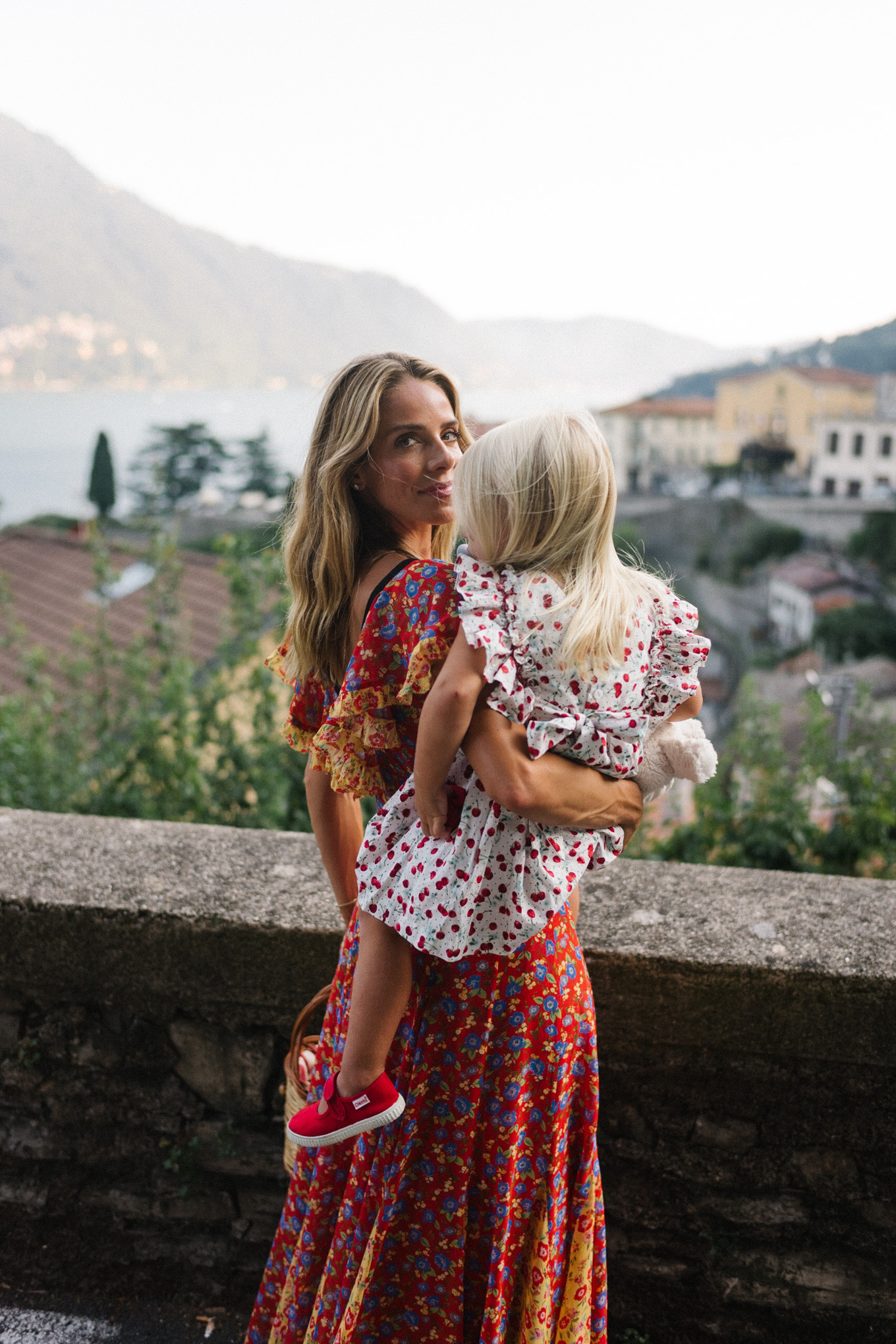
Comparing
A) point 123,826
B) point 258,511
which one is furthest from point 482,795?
point 258,511

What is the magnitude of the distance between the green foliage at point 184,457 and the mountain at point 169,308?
1.77 meters

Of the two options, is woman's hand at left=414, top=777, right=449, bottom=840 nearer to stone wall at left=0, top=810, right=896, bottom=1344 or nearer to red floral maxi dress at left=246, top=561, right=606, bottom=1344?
red floral maxi dress at left=246, top=561, right=606, bottom=1344

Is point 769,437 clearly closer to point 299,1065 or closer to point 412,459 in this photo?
point 412,459

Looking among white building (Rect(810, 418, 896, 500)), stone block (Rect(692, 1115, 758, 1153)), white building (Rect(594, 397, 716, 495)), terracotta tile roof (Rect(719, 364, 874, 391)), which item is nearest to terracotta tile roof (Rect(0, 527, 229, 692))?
stone block (Rect(692, 1115, 758, 1153))

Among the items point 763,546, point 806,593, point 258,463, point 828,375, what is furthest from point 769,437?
point 258,463

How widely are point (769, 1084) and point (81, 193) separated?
8.49 metres

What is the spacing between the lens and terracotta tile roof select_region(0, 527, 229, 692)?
13.1 ft

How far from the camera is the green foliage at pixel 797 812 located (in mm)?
2518

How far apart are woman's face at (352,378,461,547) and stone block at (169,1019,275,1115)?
993mm

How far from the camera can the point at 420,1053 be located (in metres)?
→ 1.23

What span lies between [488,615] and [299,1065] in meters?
0.80

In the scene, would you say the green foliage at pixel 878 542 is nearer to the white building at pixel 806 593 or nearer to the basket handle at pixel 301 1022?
the white building at pixel 806 593

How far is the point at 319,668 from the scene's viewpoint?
52.5 inches

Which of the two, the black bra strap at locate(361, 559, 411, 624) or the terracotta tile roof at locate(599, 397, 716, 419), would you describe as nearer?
the black bra strap at locate(361, 559, 411, 624)
